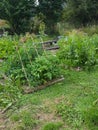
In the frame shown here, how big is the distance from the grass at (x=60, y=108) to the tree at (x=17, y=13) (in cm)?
1189

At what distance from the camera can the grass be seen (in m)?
3.39

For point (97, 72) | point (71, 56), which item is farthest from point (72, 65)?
point (97, 72)

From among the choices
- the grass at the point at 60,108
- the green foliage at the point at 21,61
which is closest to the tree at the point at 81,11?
the green foliage at the point at 21,61

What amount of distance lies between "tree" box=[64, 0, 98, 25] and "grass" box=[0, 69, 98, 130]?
1216 cm

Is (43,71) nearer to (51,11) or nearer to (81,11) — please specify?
(81,11)

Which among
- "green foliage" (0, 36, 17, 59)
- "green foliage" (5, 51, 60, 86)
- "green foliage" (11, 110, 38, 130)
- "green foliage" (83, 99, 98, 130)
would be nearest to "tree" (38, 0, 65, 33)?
"green foliage" (0, 36, 17, 59)

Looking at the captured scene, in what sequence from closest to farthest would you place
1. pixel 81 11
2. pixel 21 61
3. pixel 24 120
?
pixel 24 120
pixel 21 61
pixel 81 11

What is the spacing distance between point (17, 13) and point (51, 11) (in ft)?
8.07

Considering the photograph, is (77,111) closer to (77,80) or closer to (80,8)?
(77,80)

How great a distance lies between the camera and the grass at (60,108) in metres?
3.39

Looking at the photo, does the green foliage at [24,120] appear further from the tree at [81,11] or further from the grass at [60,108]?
the tree at [81,11]

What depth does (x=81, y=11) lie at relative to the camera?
1684 centimetres

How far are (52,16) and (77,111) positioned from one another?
14.4 metres

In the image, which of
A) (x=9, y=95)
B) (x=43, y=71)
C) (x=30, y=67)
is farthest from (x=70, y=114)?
(x=30, y=67)
